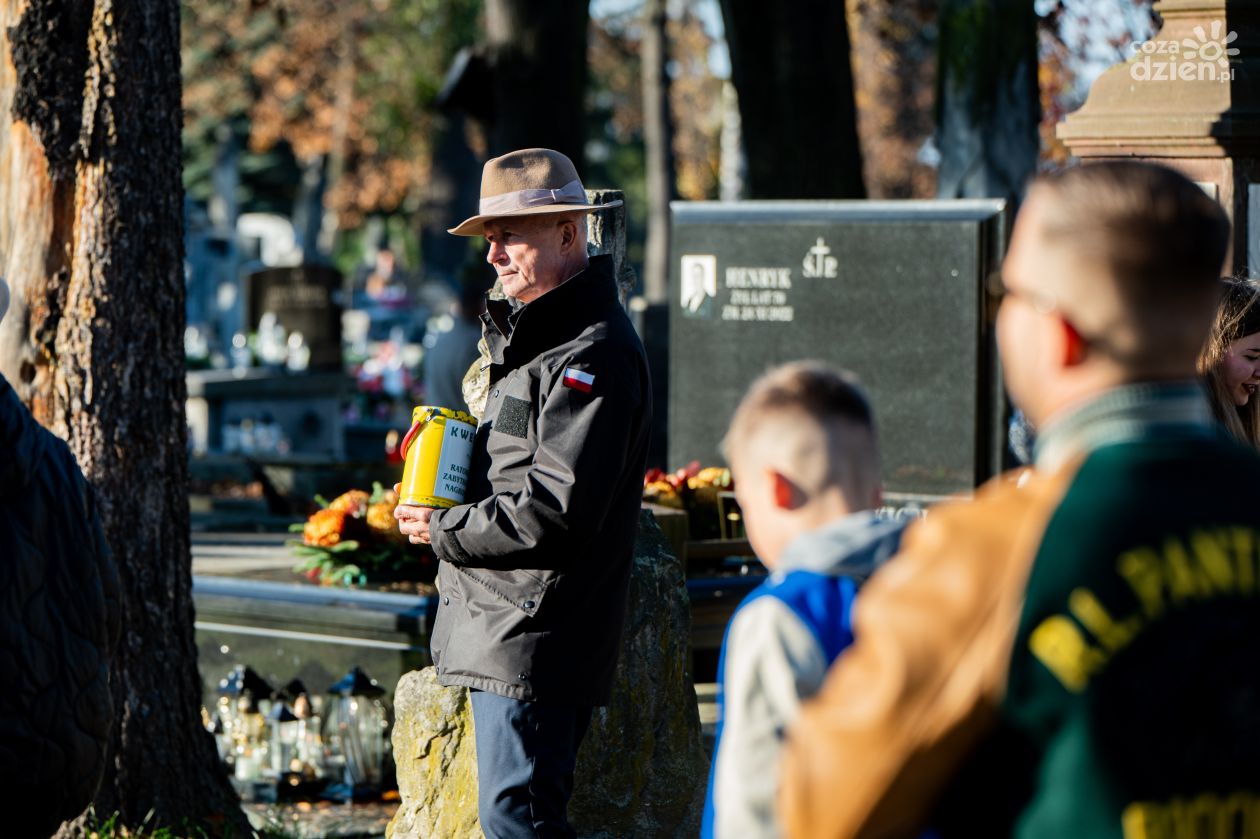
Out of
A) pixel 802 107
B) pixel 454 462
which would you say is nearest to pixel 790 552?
pixel 454 462

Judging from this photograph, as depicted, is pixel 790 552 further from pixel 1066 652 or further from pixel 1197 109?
pixel 1197 109

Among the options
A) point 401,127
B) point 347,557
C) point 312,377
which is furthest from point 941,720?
point 401,127

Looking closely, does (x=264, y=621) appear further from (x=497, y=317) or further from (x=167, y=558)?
(x=497, y=317)

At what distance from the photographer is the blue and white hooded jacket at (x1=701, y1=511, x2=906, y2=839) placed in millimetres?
2131

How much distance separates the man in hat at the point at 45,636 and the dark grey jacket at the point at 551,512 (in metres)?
0.86

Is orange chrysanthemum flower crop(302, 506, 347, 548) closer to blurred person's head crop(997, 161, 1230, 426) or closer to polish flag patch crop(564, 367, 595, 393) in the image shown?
polish flag patch crop(564, 367, 595, 393)

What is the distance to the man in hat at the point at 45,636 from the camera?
3.19 metres

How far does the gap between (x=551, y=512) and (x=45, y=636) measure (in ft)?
3.49

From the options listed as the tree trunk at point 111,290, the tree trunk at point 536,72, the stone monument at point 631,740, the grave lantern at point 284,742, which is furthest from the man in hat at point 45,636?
the tree trunk at point 536,72

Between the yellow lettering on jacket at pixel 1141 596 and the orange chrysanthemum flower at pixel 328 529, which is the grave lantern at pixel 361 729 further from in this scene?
the yellow lettering on jacket at pixel 1141 596

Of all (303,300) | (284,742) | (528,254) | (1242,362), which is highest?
(303,300)

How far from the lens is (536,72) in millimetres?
13781

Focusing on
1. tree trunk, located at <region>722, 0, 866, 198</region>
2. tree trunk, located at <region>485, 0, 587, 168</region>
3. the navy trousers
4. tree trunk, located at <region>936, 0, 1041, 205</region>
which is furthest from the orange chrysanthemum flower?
tree trunk, located at <region>485, 0, 587, 168</region>

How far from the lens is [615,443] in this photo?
3.84 metres
